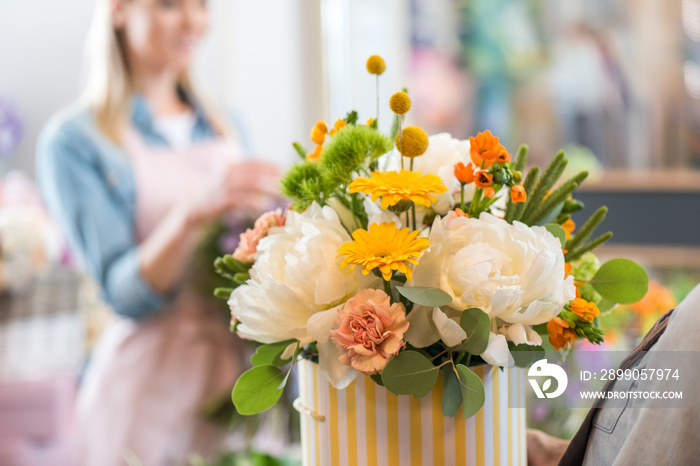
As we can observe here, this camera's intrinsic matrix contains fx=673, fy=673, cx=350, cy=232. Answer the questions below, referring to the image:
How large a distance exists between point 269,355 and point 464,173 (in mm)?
190

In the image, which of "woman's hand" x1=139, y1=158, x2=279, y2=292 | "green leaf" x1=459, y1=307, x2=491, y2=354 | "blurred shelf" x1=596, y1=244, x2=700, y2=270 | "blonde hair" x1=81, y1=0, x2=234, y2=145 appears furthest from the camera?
"blurred shelf" x1=596, y1=244, x2=700, y2=270

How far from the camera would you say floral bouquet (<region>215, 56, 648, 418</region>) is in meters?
0.40

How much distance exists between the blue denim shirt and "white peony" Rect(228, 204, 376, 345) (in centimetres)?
87

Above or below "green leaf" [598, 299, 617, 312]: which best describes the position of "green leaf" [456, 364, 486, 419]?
below

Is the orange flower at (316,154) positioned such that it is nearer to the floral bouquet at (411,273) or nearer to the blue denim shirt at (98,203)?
the floral bouquet at (411,273)

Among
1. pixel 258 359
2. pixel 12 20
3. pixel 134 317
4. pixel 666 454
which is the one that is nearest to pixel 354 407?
pixel 258 359

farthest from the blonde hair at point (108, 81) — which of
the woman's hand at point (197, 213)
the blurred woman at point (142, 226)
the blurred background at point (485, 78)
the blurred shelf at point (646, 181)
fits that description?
the blurred shelf at point (646, 181)

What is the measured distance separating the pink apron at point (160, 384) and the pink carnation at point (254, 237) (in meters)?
0.84

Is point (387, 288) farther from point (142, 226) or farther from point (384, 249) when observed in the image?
point (142, 226)

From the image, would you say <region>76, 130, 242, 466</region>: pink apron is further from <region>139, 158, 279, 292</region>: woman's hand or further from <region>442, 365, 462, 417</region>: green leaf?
<region>442, 365, 462, 417</region>: green leaf

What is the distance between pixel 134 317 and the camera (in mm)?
1307

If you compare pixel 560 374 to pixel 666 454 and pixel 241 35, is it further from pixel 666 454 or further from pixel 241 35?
pixel 241 35

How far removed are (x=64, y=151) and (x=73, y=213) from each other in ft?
0.39

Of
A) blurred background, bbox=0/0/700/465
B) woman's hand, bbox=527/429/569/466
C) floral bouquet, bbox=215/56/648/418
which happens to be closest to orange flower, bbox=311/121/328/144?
floral bouquet, bbox=215/56/648/418
